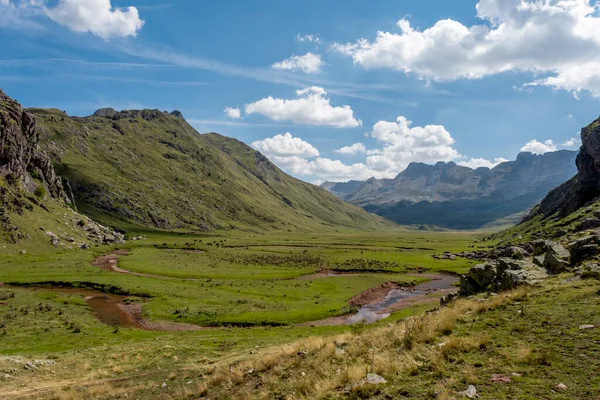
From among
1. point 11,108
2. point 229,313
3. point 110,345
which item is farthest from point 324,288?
point 11,108

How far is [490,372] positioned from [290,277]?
253 feet

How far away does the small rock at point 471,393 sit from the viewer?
38.2 ft

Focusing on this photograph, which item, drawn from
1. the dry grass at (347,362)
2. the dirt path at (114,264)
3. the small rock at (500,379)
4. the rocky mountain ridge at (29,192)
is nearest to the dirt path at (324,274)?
the dirt path at (114,264)

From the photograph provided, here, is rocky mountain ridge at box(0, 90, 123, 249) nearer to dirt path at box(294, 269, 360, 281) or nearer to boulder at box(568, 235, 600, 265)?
dirt path at box(294, 269, 360, 281)

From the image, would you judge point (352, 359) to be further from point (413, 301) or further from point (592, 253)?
point (413, 301)

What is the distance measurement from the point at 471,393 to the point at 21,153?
188 metres

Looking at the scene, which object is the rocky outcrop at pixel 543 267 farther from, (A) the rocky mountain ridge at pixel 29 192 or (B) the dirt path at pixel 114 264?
(A) the rocky mountain ridge at pixel 29 192

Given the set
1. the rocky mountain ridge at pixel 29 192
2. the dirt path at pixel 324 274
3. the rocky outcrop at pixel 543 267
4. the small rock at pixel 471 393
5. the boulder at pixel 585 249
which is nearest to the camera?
the small rock at pixel 471 393

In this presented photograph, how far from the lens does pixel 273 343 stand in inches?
1422

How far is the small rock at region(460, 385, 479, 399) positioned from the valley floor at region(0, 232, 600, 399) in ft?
0.79

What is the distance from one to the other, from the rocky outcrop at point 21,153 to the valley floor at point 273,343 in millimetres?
85356

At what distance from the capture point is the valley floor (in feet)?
45.2

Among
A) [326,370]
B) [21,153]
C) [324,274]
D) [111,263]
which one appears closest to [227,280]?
[324,274]

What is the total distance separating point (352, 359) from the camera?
18.1m
